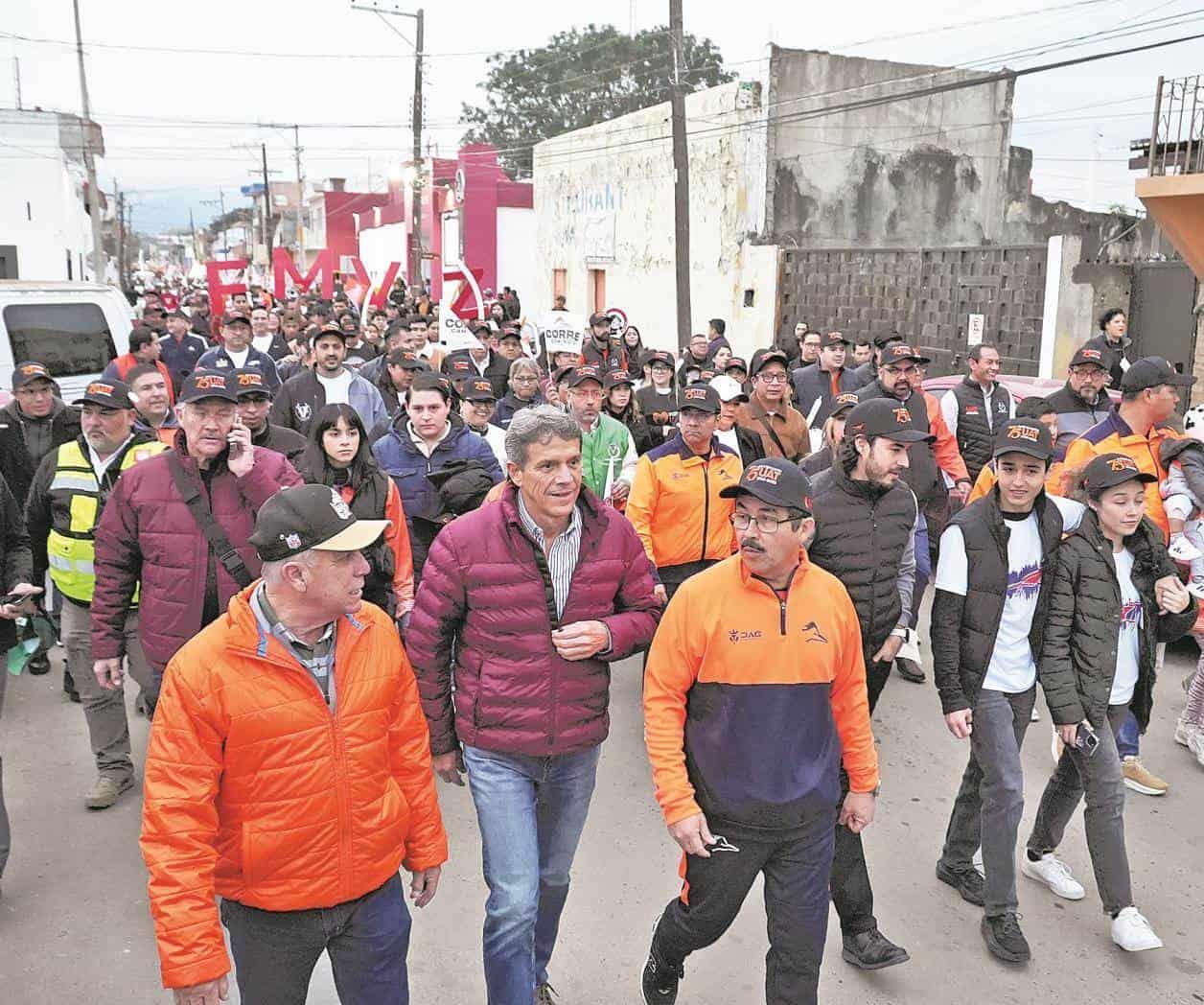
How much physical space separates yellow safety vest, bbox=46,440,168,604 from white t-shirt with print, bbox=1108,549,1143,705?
4364 millimetres

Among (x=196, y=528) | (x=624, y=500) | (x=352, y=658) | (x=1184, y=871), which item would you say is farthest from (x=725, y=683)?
(x=624, y=500)

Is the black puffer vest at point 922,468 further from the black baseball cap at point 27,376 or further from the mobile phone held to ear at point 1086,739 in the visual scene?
the black baseball cap at point 27,376

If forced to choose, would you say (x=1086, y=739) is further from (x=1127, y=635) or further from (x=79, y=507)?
(x=79, y=507)

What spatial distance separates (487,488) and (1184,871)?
3.76m

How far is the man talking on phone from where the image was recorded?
413 cm

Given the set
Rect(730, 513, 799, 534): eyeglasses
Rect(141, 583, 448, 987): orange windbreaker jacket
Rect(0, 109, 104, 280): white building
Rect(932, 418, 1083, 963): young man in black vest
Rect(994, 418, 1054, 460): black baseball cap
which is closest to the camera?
Rect(141, 583, 448, 987): orange windbreaker jacket

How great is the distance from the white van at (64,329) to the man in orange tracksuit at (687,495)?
6457mm

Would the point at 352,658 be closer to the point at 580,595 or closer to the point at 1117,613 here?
the point at 580,595

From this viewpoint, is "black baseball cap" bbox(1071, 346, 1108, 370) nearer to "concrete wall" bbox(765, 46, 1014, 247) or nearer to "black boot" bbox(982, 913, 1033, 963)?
"black boot" bbox(982, 913, 1033, 963)

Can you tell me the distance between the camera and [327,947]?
2924 mm

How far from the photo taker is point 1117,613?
4172mm

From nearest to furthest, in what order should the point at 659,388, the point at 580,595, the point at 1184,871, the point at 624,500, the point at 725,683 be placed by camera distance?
the point at 725,683
the point at 580,595
the point at 1184,871
the point at 624,500
the point at 659,388

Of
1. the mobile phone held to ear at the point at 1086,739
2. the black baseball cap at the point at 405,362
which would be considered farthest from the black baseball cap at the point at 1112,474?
the black baseball cap at the point at 405,362

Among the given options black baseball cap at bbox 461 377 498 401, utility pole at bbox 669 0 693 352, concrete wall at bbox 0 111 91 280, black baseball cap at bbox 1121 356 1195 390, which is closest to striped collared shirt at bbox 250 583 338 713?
black baseball cap at bbox 461 377 498 401
